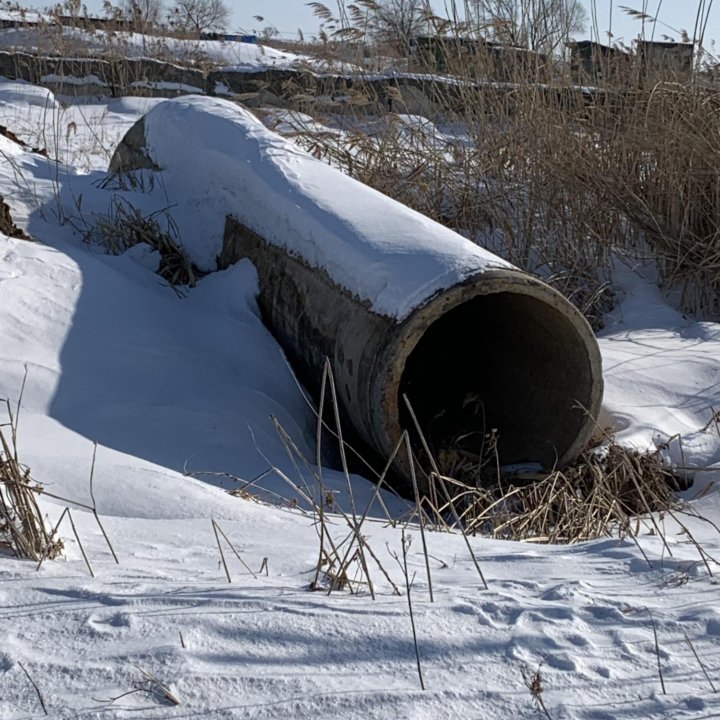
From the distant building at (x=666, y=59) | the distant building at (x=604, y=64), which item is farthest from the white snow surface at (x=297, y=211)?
the distant building at (x=666, y=59)

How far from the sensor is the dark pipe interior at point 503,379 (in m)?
3.64

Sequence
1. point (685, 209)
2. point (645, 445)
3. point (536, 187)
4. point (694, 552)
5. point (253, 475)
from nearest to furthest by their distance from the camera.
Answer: point (694, 552), point (253, 475), point (645, 445), point (685, 209), point (536, 187)

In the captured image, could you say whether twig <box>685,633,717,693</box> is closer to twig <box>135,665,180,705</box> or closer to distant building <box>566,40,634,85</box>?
twig <box>135,665,180,705</box>

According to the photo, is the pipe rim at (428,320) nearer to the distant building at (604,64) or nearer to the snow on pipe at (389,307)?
the snow on pipe at (389,307)

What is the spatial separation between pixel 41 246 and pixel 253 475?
6.50 feet

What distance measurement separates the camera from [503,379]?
4.11m

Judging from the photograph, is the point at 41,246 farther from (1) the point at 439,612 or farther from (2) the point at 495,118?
(1) the point at 439,612

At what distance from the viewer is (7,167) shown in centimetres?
602

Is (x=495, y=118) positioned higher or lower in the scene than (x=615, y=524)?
higher

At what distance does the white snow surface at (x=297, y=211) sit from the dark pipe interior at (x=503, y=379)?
480 mm

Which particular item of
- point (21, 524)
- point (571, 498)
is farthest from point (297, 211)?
point (21, 524)

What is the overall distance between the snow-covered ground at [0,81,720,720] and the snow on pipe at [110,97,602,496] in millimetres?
256

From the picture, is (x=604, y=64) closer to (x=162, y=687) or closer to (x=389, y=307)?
(x=389, y=307)

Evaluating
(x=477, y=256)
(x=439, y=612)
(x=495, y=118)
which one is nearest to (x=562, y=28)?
(x=495, y=118)
